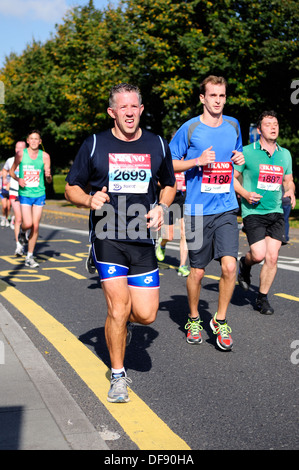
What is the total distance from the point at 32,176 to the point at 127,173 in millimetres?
5910

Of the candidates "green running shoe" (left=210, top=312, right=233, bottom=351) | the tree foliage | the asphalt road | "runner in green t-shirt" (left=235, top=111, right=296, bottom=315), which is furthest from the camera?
the tree foliage

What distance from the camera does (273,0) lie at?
19047 mm

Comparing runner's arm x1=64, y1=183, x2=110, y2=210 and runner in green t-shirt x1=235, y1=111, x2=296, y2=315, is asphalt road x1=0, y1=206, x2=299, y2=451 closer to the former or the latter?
runner in green t-shirt x1=235, y1=111, x2=296, y2=315

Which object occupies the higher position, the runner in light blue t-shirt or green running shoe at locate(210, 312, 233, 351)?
the runner in light blue t-shirt

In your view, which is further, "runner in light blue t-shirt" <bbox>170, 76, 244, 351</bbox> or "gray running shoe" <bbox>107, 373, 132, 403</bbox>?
"runner in light blue t-shirt" <bbox>170, 76, 244, 351</bbox>

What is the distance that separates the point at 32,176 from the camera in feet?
31.3

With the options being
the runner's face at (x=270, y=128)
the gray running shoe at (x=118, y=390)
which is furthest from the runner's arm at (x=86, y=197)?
the runner's face at (x=270, y=128)

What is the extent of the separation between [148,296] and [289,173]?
3266 millimetres

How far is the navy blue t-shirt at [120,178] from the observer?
3.88 metres

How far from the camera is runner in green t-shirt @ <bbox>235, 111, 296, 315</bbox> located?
21.1ft

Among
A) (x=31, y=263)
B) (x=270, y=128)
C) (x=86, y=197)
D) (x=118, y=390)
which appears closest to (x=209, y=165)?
(x=270, y=128)

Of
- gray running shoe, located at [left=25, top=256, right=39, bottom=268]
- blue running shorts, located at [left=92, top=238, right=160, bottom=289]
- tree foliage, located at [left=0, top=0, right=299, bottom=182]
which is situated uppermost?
tree foliage, located at [left=0, top=0, right=299, bottom=182]

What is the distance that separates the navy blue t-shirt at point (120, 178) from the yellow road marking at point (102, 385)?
98 centimetres

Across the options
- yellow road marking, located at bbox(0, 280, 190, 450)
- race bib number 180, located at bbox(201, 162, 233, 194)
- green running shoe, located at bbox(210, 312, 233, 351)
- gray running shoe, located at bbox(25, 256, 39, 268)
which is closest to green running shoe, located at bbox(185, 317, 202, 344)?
green running shoe, located at bbox(210, 312, 233, 351)
